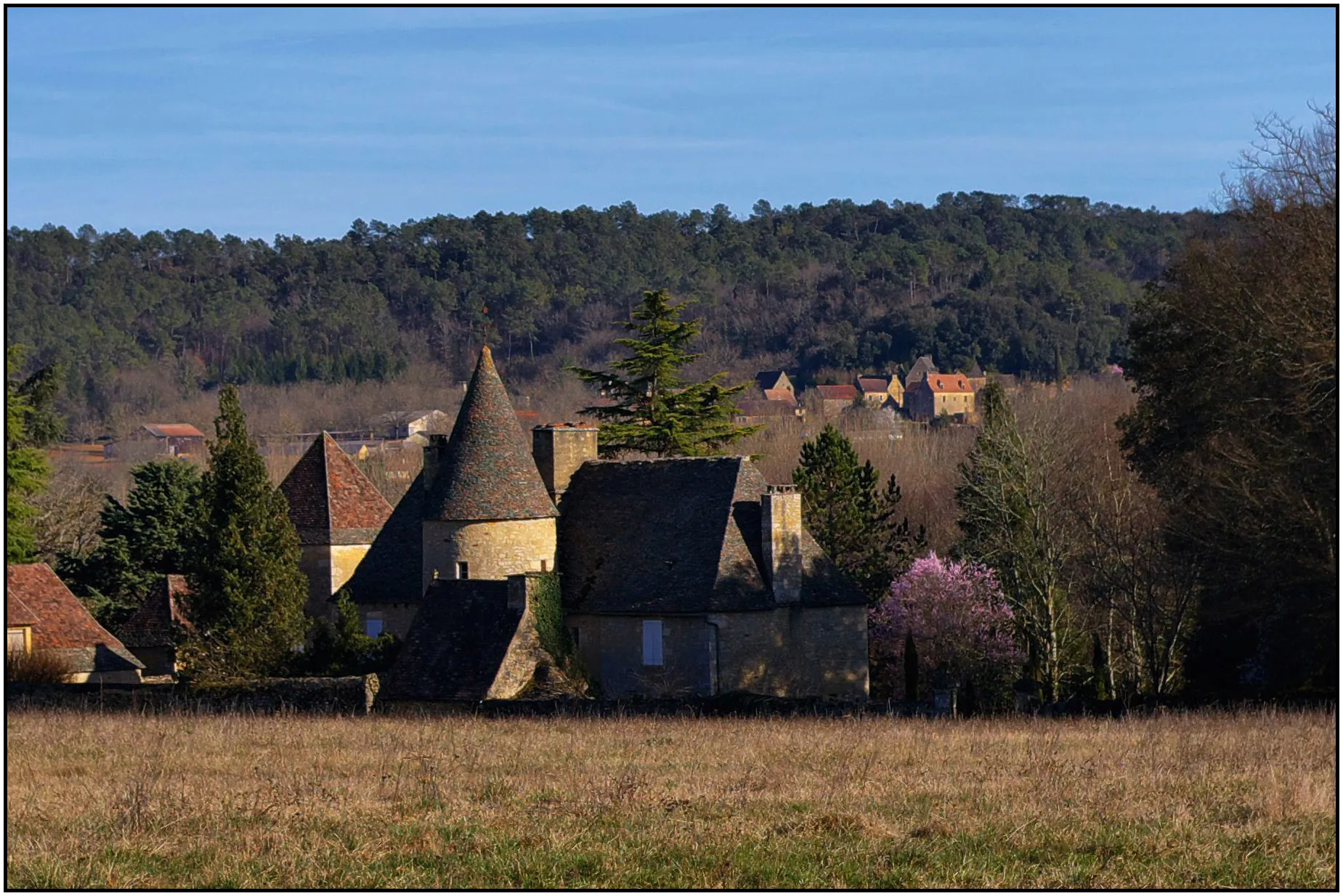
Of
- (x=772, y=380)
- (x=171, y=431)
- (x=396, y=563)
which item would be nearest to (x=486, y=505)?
(x=396, y=563)

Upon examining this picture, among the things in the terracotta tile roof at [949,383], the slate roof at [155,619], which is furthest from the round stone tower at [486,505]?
the terracotta tile roof at [949,383]

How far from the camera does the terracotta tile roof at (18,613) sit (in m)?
40.9

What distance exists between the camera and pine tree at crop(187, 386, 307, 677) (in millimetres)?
36625

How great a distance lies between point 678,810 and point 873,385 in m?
157

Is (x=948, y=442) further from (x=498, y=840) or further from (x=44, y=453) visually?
(x=498, y=840)

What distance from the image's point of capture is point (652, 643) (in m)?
36.8

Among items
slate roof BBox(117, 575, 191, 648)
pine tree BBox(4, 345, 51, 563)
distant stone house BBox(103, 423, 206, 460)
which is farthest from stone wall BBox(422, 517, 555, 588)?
distant stone house BBox(103, 423, 206, 460)

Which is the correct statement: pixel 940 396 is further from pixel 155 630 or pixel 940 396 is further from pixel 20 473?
pixel 20 473

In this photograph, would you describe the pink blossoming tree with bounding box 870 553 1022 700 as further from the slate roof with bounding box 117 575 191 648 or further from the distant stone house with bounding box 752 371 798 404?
the distant stone house with bounding box 752 371 798 404

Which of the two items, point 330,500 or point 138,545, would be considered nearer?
point 330,500

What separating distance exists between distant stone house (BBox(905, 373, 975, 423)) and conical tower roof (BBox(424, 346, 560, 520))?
114872 mm

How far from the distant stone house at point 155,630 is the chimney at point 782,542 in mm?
18714

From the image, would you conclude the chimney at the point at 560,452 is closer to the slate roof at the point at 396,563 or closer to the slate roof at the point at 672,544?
the slate roof at the point at 672,544

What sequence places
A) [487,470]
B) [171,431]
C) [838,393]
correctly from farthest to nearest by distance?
[838,393] → [171,431] → [487,470]
